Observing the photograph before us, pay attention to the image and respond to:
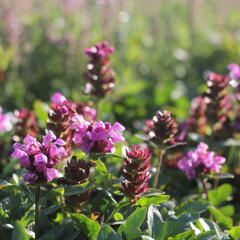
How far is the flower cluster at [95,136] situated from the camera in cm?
171

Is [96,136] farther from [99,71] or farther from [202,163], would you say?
[99,71]

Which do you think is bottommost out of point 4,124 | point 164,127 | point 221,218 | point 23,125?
point 221,218

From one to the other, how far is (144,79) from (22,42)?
126cm

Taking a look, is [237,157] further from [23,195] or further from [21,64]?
[21,64]

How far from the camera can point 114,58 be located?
4934mm

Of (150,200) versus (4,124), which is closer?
(150,200)

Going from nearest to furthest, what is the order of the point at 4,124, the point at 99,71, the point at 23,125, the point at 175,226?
the point at 175,226 < the point at 99,71 < the point at 23,125 < the point at 4,124

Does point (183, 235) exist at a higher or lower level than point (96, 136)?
lower

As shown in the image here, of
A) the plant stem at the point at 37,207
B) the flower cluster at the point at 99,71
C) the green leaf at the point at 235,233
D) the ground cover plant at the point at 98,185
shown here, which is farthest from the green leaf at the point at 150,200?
the flower cluster at the point at 99,71

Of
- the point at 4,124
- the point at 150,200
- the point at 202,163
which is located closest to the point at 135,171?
the point at 150,200

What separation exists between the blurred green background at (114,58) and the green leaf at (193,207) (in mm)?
1104

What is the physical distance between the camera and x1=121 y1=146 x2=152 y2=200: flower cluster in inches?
67.1

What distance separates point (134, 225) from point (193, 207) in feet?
1.48

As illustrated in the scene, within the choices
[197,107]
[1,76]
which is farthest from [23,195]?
[1,76]
